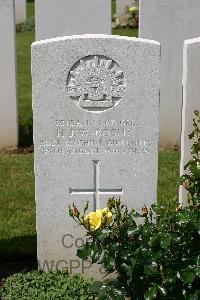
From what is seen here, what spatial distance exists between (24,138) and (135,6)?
30.5 ft

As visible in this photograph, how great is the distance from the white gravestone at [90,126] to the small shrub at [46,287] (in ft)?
0.68

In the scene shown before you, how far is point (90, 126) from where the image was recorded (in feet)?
14.0

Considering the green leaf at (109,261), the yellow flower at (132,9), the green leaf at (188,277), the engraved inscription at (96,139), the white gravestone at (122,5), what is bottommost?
the green leaf at (188,277)

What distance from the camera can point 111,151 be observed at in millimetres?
4305

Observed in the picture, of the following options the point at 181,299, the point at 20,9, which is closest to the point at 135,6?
the point at 20,9

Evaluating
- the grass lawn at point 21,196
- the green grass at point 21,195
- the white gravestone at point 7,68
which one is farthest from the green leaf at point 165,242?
the white gravestone at point 7,68

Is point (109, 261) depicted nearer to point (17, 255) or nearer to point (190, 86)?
point (190, 86)

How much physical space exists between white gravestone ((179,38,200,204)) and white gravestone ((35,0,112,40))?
2.93m

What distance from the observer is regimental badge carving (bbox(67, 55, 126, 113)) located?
4156 millimetres

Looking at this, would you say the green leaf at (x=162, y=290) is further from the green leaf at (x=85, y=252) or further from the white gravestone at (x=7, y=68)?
the white gravestone at (x=7, y=68)

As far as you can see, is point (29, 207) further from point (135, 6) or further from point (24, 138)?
point (135, 6)

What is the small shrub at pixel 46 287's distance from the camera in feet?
13.7

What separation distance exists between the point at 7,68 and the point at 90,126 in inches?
129

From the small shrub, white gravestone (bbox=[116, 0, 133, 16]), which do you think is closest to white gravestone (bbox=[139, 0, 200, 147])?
the small shrub
